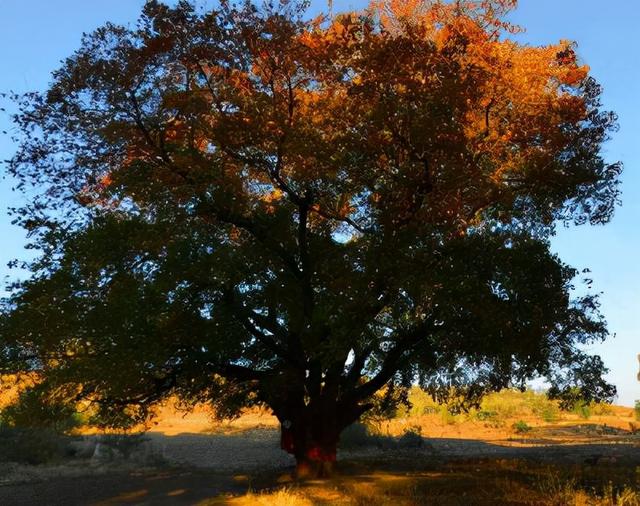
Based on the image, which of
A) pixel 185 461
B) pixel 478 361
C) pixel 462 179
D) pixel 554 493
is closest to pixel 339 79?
pixel 462 179

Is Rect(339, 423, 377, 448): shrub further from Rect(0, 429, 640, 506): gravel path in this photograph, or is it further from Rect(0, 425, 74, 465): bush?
Rect(0, 425, 74, 465): bush

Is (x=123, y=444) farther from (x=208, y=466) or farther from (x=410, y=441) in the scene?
(x=410, y=441)

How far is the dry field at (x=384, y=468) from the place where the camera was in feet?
40.8

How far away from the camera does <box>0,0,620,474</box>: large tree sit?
14.0 metres

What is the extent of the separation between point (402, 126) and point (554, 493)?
7426 millimetres

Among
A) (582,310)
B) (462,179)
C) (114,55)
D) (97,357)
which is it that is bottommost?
(97,357)

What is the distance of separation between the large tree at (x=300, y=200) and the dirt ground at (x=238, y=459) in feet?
9.26

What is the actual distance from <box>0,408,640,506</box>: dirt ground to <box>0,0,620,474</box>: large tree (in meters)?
2.82

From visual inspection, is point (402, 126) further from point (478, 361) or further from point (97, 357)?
point (97, 357)

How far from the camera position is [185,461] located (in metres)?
27.0

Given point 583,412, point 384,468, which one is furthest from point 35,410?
point 583,412

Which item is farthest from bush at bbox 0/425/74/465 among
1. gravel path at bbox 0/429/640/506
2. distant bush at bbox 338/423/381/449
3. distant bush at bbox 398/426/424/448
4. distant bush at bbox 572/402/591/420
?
distant bush at bbox 572/402/591/420

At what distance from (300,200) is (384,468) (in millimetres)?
7988

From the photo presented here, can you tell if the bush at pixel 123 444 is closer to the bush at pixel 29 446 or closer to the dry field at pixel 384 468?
the dry field at pixel 384 468
